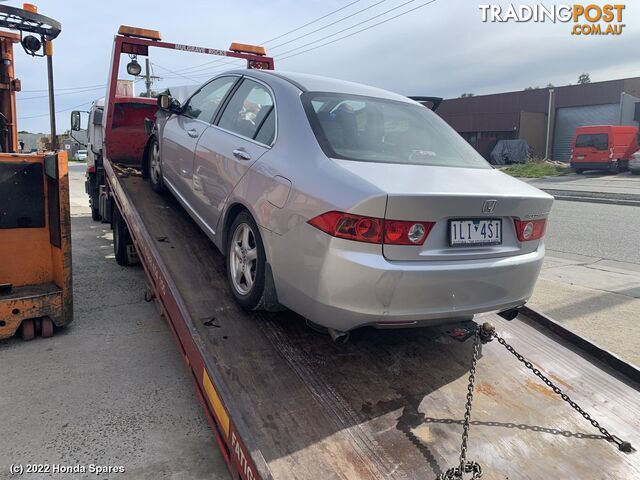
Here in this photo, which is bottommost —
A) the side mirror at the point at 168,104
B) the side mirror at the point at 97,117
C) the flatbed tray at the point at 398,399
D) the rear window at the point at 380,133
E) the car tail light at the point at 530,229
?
the flatbed tray at the point at 398,399

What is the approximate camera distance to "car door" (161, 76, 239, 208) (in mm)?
4258

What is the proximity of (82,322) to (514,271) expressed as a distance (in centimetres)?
398

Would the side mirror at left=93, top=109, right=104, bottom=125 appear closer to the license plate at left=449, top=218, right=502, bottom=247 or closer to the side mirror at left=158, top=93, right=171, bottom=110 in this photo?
the side mirror at left=158, top=93, right=171, bottom=110

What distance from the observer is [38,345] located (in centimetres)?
422

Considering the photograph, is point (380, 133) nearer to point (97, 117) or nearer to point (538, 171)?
point (97, 117)

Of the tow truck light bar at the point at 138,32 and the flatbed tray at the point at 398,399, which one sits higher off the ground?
the tow truck light bar at the point at 138,32

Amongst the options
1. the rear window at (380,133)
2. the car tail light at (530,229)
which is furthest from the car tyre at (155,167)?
the car tail light at (530,229)

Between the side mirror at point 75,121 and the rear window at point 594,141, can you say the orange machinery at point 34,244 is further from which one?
the rear window at point 594,141

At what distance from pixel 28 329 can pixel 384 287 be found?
3.46 m

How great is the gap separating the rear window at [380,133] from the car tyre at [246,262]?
2.43 feet

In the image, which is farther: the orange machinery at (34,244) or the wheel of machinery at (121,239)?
the wheel of machinery at (121,239)

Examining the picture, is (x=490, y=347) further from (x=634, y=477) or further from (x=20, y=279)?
(x=20, y=279)

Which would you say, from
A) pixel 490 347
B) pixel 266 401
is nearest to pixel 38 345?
pixel 266 401

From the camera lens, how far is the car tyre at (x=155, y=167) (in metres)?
5.39
